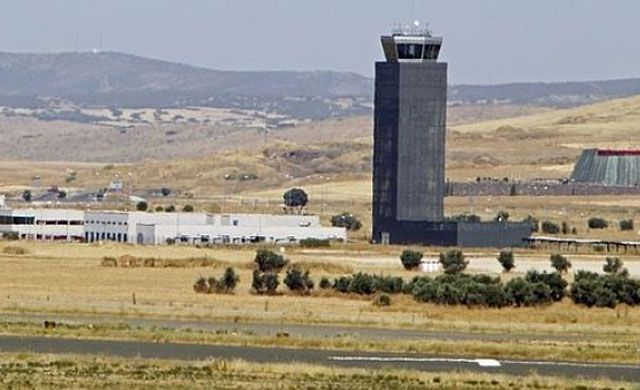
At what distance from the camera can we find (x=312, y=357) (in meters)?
47.2

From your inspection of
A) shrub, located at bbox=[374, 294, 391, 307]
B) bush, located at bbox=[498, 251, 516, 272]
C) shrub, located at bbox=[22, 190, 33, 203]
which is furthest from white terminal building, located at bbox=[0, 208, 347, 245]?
shrub, located at bbox=[374, 294, 391, 307]

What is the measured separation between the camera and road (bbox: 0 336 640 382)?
4544cm

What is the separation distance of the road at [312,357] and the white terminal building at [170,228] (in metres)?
72.2

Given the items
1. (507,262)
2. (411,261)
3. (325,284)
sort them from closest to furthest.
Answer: (325,284), (411,261), (507,262)

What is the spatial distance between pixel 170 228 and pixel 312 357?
255ft

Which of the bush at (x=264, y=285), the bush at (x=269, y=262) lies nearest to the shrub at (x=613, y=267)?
the bush at (x=269, y=262)

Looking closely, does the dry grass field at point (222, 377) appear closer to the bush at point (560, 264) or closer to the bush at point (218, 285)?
the bush at point (218, 285)

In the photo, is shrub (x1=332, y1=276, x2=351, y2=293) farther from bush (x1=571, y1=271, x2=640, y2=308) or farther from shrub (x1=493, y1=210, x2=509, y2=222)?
shrub (x1=493, y1=210, x2=509, y2=222)

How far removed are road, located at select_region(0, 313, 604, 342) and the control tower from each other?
6256 centimetres

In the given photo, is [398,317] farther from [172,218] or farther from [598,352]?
[172,218]

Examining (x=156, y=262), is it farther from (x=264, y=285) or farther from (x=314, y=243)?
(x=314, y=243)

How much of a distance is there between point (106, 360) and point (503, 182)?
501 feet

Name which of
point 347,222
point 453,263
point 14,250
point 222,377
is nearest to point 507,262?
point 453,263

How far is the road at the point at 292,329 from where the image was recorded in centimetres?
5412
